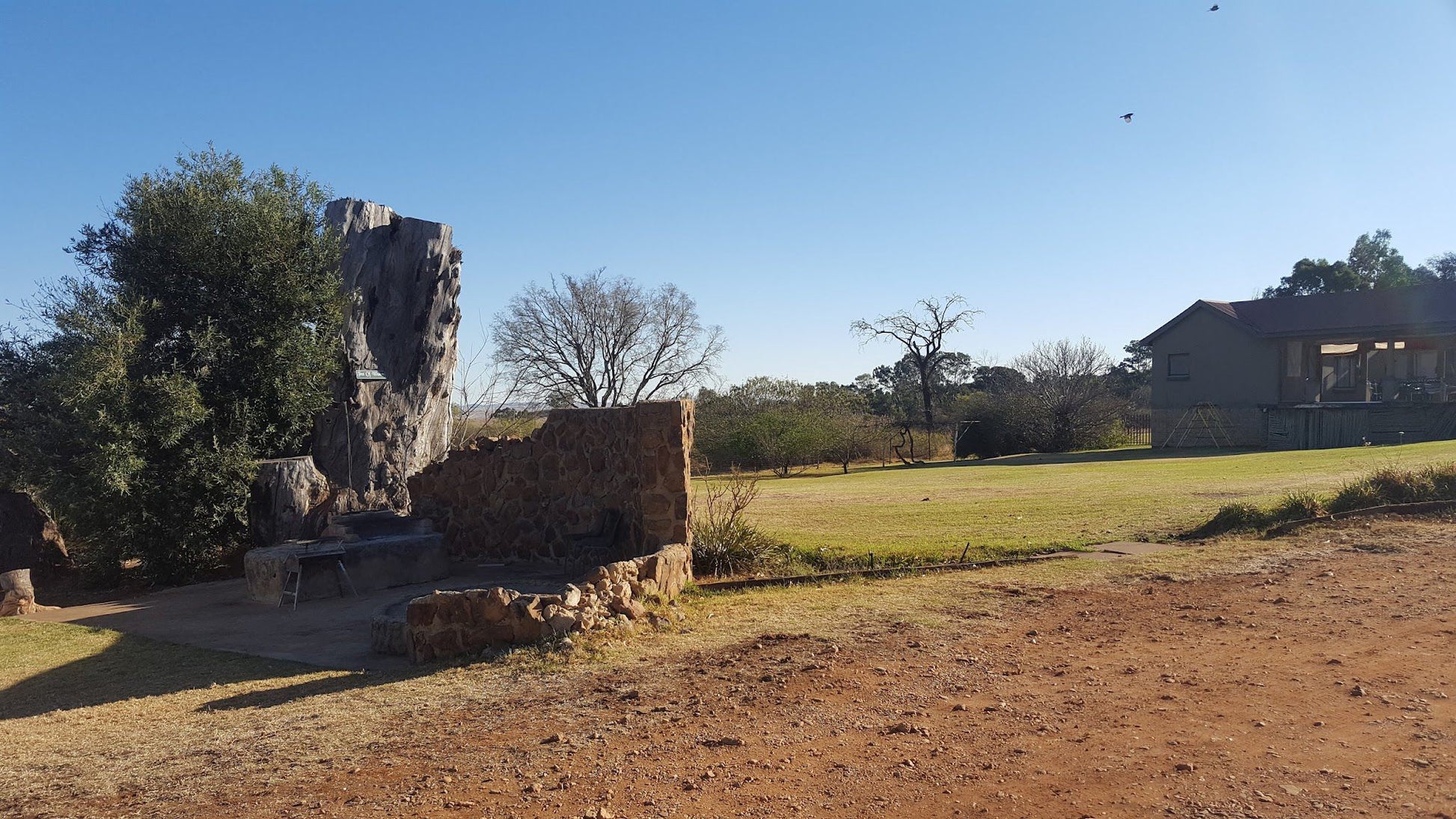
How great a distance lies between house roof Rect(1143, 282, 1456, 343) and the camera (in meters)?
31.7

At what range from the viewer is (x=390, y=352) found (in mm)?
16109

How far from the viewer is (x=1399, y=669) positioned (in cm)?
623

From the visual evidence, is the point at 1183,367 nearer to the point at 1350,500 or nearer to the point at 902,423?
the point at 902,423

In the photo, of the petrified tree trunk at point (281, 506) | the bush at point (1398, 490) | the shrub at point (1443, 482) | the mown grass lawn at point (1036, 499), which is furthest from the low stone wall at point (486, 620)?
the shrub at point (1443, 482)

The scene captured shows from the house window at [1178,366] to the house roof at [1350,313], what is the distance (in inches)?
41.7

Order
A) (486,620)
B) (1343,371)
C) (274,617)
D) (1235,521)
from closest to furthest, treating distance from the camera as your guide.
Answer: (486,620) < (274,617) < (1235,521) < (1343,371)

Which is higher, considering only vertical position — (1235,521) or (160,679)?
(1235,521)

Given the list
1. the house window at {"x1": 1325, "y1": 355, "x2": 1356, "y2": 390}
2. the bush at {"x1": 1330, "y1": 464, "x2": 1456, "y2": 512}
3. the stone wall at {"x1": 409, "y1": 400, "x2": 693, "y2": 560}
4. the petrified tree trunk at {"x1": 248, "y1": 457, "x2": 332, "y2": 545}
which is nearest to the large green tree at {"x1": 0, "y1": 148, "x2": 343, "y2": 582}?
the petrified tree trunk at {"x1": 248, "y1": 457, "x2": 332, "y2": 545}

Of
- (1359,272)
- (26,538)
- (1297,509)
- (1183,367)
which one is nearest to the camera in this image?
(1297,509)

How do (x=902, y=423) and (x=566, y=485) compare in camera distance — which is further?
(x=902, y=423)

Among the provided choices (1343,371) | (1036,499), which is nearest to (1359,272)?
(1343,371)

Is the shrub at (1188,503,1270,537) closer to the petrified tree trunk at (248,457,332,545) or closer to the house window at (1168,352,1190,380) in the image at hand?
the petrified tree trunk at (248,457,332,545)

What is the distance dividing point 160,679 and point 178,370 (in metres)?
7.14

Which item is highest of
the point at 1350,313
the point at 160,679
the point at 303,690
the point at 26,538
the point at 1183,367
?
the point at 1350,313
